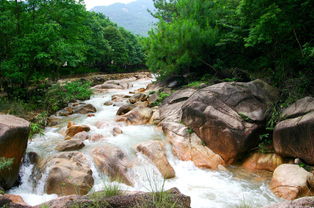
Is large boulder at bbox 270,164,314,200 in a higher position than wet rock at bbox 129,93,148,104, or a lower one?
lower

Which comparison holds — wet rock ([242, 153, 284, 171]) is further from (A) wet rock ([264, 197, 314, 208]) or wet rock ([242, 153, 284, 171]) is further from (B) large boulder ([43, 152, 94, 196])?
(B) large boulder ([43, 152, 94, 196])

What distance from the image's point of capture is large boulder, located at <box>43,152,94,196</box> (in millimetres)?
5168

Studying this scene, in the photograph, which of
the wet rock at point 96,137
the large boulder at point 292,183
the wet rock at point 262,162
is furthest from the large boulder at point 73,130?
the large boulder at point 292,183

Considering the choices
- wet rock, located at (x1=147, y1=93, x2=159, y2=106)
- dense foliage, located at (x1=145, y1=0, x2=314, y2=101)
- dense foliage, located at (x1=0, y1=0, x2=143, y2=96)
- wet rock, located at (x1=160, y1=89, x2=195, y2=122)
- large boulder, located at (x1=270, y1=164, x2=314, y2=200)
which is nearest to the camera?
large boulder, located at (x1=270, y1=164, x2=314, y2=200)

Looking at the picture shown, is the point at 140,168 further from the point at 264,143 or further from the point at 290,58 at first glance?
the point at 290,58

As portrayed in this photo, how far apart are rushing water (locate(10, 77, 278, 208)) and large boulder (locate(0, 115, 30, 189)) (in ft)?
1.13

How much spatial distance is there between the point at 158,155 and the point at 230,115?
272 cm

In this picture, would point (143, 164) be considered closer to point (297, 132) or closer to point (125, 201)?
point (125, 201)

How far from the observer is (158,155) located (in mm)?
6973

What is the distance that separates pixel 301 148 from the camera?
19.9ft

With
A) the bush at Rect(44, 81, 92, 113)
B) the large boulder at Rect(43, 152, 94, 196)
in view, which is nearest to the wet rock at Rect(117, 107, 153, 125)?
the bush at Rect(44, 81, 92, 113)

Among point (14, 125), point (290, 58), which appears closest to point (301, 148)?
point (290, 58)

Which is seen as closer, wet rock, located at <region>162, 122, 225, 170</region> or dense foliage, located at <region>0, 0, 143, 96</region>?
wet rock, located at <region>162, 122, 225, 170</region>

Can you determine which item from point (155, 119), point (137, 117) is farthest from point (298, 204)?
point (137, 117)
